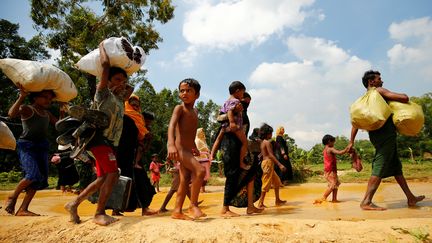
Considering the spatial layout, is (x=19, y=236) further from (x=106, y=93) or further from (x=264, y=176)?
(x=264, y=176)

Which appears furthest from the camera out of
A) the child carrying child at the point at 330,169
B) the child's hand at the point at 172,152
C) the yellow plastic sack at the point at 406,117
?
the child carrying child at the point at 330,169

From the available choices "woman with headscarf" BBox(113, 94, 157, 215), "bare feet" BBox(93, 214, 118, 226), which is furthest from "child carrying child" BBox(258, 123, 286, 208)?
"bare feet" BBox(93, 214, 118, 226)

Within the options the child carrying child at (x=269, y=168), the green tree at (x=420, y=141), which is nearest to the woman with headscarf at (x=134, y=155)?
the child carrying child at (x=269, y=168)

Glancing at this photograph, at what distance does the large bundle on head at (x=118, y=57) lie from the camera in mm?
3729

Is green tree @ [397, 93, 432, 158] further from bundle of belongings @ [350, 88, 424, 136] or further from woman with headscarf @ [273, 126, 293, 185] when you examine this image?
bundle of belongings @ [350, 88, 424, 136]

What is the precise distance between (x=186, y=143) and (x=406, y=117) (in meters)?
2.89

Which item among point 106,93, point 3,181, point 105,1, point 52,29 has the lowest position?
point 3,181

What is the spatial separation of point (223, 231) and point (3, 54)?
31473mm

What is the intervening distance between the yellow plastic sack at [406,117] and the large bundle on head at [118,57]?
11.0ft

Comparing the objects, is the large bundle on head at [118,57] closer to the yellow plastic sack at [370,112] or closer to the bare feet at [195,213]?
the bare feet at [195,213]

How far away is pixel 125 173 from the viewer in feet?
15.3

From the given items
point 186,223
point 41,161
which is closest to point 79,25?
point 41,161

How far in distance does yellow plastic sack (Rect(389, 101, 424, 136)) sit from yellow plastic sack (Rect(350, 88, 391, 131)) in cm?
14

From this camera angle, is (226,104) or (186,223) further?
(226,104)
